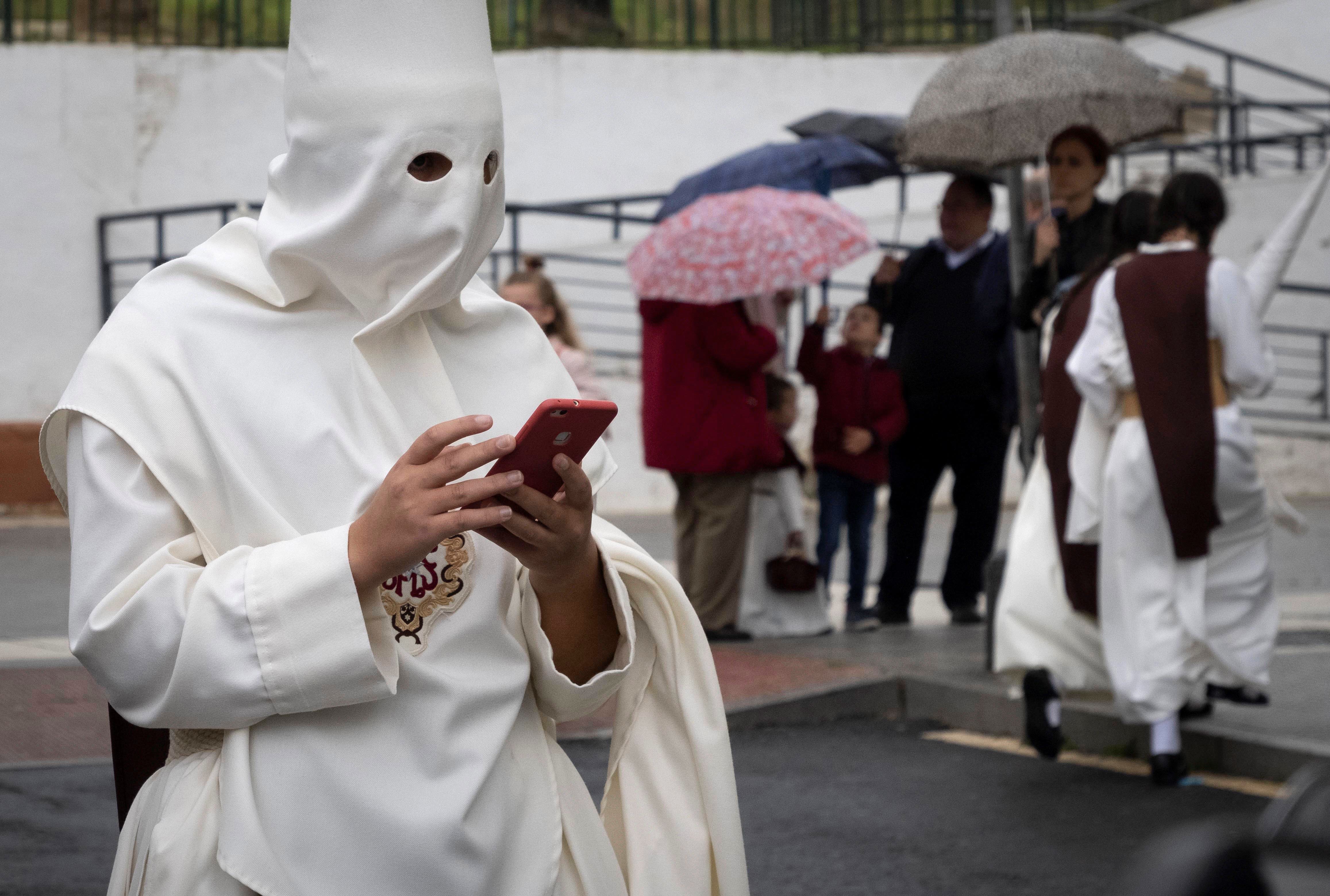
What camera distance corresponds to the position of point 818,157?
9008 millimetres

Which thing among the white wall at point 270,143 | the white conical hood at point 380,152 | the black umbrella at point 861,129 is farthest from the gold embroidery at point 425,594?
the white wall at point 270,143

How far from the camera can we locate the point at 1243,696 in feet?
20.4

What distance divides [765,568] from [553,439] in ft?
21.2

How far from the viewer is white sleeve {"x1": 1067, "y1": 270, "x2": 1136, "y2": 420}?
591 cm

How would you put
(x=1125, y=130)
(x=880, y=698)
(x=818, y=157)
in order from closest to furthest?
(x=880, y=698) → (x=1125, y=130) → (x=818, y=157)

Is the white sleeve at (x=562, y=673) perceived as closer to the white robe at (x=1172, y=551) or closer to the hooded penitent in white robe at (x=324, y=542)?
the hooded penitent in white robe at (x=324, y=542)

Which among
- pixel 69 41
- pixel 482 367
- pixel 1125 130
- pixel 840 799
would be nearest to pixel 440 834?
pixel 482 367

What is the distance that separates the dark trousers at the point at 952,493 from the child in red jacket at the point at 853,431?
0.12 meters

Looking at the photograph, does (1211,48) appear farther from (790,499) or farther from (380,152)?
(380,152)

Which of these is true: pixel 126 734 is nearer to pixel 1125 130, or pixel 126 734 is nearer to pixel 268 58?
pixel 1125 130

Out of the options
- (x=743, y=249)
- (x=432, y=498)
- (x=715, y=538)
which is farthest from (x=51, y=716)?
(x=432, y=498)

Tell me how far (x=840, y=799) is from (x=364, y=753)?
153 inches

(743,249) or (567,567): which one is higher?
(743,249)

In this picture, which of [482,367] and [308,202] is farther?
[482,367]
